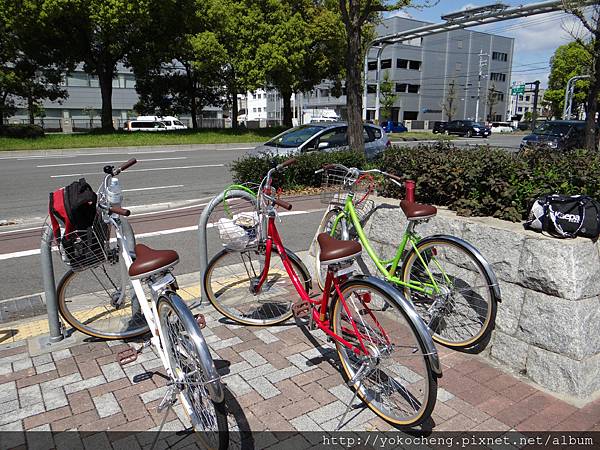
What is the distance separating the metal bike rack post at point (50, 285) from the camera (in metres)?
3.51

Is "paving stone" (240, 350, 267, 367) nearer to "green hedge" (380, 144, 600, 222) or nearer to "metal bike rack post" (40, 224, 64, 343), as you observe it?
"metal bike rack post" (40, 224, 64, 343)

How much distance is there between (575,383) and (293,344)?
6.27 ft

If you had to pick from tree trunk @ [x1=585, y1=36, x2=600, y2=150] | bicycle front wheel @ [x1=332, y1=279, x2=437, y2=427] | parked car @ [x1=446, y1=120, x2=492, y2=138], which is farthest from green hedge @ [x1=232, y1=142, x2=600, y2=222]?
parked car @ [x1=446, y1=120, x2=492, y2=138]

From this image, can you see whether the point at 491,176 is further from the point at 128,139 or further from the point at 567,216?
the point at 128,139

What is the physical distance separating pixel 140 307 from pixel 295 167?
6965 mm

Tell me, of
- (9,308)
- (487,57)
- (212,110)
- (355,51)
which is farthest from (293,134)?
(487,57)

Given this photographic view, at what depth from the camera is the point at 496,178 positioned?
12.4 ft

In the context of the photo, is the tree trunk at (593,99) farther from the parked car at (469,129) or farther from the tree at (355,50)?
the parked car at (469,129)

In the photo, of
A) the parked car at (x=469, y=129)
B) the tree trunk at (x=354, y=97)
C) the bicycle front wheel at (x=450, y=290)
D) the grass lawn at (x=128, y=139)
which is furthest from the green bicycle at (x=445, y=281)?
the parked car at (x=469, y=129)

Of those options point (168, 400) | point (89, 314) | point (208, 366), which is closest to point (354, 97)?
point (89, 314)

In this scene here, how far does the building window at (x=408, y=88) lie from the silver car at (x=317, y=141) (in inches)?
2228

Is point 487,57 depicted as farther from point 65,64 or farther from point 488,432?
point 488,432

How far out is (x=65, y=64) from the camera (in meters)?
27.9

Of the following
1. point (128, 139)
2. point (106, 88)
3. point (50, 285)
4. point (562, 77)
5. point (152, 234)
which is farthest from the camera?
point (562, 77)
